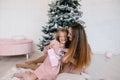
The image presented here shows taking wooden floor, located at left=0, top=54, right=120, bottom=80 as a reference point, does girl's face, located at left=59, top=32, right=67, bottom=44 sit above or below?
above


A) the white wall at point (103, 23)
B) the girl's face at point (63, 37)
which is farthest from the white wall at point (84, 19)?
the girl's face at point (63, 37)

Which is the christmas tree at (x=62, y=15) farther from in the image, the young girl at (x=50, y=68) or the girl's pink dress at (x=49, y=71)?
the girl's pink dress at (x=49, y=71)

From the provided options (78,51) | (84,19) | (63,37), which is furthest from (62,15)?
(78,51)

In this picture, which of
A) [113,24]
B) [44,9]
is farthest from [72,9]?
[113,24]

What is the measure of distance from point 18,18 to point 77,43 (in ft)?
10.7

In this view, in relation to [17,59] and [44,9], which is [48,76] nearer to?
[17,59]

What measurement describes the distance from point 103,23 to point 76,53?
9.81 ft

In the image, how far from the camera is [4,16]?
18.2 ft

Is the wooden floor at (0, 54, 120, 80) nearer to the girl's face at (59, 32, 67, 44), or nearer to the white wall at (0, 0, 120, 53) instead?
the white wall at (0, 0, 120, 53)

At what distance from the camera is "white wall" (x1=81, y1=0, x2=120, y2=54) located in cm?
536

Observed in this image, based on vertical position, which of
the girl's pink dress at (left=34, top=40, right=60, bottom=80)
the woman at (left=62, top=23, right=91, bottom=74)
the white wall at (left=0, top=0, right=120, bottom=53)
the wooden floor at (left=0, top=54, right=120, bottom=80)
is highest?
the white wall at (left=0, top=0, right=120, bottom=53)

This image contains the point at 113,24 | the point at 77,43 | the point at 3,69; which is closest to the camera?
the point at 77,43

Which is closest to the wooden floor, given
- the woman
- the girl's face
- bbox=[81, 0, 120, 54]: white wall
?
bbox=[81, 0, 120, 54]: white wall

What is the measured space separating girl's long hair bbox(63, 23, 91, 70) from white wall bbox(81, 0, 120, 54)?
2803mm
